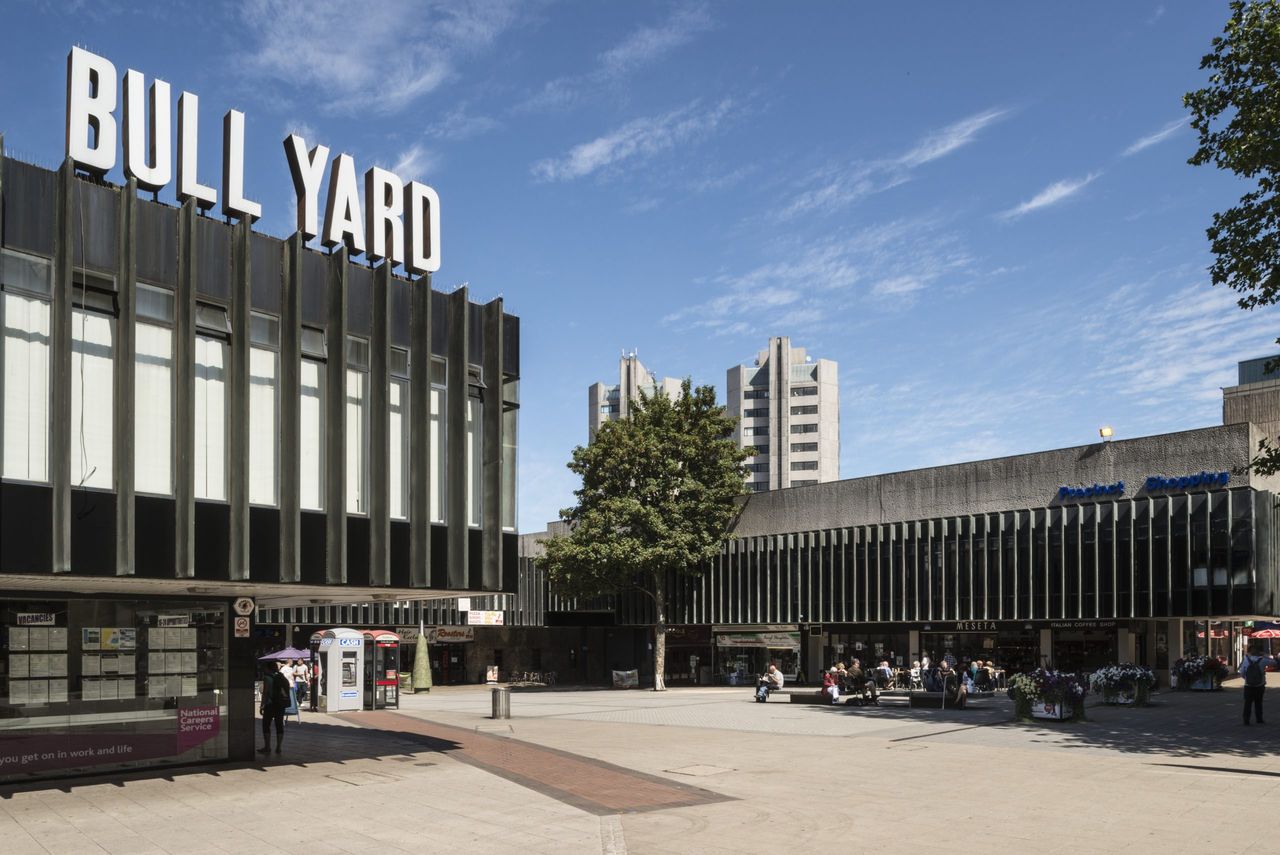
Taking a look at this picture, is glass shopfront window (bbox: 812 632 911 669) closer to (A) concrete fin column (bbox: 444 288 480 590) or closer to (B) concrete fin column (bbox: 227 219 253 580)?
(A) concrete fin column (bbox: 444 288 480 590)

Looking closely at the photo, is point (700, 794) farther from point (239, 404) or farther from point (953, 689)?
point (953, 689)

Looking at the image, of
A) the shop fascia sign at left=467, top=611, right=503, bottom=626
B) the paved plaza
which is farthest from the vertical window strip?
the shop fascia sign at left=467, top=611, right=503, bottom=626

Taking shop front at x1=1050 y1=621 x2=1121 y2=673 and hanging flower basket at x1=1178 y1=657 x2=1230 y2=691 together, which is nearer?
hanging flower basket at x1=1178 y1=657 x2=1230 y2=691

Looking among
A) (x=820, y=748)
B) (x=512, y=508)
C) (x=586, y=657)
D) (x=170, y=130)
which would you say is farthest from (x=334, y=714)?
(x=586, y=657)

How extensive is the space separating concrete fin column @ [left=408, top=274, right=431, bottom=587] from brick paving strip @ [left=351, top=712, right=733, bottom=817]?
402cm

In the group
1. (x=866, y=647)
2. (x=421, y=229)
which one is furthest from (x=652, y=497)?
(x=421, y=229)

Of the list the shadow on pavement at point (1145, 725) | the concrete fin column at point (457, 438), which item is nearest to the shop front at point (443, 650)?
the shadow on pavement at point (1145, 725)

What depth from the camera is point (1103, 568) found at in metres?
43.9

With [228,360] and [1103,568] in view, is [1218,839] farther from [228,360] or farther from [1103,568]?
[1103,568]

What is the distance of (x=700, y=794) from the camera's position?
17500mm

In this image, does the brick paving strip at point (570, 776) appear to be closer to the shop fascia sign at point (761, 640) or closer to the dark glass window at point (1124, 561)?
the dark glass window at point (1124, 561)

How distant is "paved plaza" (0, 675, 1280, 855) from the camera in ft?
45.2

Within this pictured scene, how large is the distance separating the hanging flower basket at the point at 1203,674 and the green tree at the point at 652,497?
2145cm

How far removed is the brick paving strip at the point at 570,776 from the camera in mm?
16688
